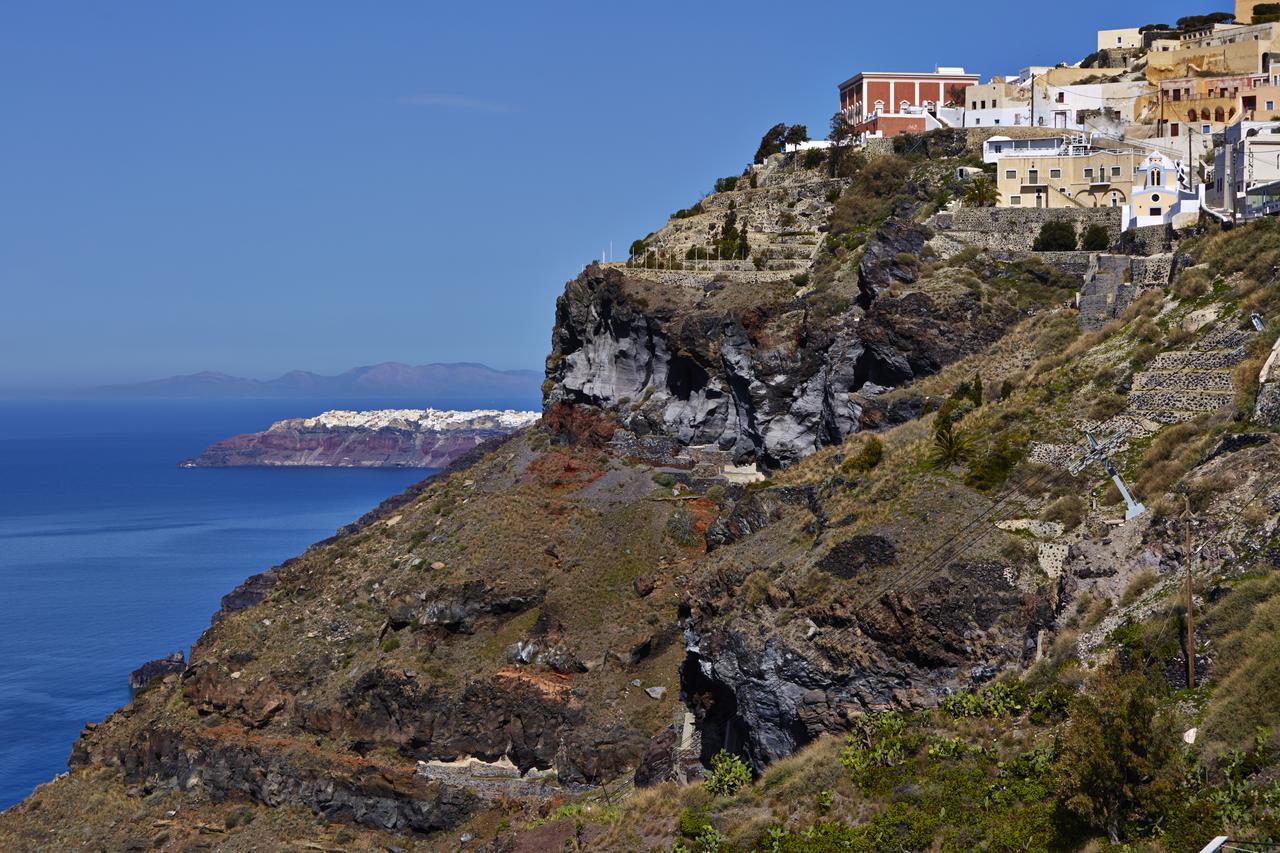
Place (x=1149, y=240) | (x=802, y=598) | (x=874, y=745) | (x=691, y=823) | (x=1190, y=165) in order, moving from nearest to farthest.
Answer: (x=874, y=745), (x=691, y=823), (x=802, y=598), (x=1149, y=240), (x=1190, y=165)

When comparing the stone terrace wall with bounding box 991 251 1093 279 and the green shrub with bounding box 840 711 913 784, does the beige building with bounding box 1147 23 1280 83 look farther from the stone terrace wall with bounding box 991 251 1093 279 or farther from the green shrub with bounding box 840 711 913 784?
the green shrub with bounding box 840 711 913 784

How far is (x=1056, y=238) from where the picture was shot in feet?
167

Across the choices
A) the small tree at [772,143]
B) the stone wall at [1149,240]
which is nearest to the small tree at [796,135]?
the small tree at [772,143]

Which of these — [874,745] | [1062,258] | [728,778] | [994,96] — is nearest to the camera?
[874,745]

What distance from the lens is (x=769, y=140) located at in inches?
2889

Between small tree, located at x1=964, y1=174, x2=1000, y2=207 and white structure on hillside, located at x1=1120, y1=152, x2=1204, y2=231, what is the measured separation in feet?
16.5

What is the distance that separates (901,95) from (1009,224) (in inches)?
721

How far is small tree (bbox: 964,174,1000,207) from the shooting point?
54.6 m

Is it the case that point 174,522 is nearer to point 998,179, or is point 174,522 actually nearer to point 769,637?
point 998,179

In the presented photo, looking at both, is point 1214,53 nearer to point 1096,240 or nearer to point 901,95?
point 901,95

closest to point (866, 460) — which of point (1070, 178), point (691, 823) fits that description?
point (691, 823)

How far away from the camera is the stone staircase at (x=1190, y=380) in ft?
99.1

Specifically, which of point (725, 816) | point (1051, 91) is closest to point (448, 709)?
point (725, 816)

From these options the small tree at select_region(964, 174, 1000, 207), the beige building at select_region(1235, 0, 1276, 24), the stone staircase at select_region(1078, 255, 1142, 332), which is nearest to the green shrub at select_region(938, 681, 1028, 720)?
the stone staircase at select_region(1078, 255, 1142, 332)
